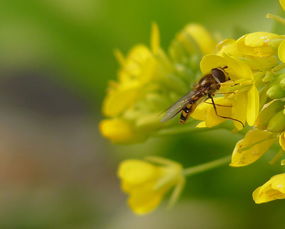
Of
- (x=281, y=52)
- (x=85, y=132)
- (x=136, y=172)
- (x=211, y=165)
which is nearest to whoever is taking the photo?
(x=281, y=52)

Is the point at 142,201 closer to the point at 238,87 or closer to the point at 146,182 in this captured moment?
the point at 146,182

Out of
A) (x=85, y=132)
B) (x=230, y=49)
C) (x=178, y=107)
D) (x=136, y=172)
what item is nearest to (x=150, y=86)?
(x=136, y=172)

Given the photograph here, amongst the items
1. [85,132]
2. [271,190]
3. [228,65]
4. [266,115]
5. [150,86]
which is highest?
[85,132]

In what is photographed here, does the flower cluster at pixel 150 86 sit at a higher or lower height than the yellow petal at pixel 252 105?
higher

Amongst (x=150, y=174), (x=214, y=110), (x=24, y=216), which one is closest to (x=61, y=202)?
(x=24, y=216)

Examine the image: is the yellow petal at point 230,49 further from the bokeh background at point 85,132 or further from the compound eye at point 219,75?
the bokeh background at point 85,132

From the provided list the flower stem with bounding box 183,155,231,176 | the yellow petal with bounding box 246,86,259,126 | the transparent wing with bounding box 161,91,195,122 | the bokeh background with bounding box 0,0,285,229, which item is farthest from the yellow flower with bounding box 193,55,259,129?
the bokeh background with bounding box 0,0,285,229

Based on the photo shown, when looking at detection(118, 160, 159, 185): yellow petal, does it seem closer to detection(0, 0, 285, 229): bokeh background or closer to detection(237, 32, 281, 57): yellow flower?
detection(0, 0, 285, 229): bokeh background

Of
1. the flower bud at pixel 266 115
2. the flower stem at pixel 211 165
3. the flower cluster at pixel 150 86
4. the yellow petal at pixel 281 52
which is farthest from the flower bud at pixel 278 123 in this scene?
the flower cluster at pixel 150 86
